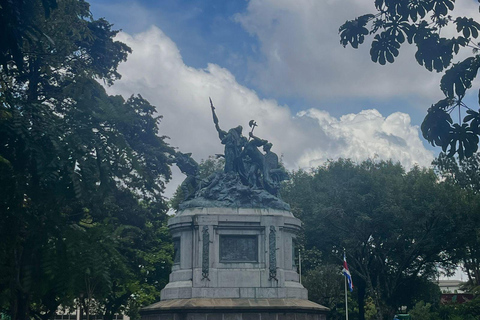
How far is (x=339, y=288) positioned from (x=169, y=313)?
21.2 metres

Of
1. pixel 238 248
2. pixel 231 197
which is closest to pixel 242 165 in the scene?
pixel 231 197

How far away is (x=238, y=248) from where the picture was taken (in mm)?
24359

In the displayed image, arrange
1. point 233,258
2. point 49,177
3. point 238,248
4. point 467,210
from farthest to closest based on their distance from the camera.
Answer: point 467,210
point 238,248
point 233,258
point 49,177

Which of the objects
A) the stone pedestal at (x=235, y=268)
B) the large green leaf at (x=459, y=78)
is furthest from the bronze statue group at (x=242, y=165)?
the large green leaf at (x=459, y=78)

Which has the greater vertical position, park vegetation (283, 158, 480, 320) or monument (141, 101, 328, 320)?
park vegetation (283, 158, 480, 320)

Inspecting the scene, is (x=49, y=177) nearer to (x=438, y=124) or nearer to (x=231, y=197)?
(x=438, y=124)

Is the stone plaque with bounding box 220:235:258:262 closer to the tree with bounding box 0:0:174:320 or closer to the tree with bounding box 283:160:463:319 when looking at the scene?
the tree with bounding box 0:0:174:320

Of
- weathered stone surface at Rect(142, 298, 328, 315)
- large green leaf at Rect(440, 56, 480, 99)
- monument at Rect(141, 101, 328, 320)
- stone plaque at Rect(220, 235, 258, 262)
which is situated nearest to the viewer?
large green leaf at Rect(440, 56, 480, 99)

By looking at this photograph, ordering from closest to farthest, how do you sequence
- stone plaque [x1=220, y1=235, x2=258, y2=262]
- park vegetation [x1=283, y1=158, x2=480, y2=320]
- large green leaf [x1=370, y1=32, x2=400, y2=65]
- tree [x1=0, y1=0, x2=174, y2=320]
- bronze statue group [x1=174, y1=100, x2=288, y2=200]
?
1. large green leaf [x1=370, y1=32, x2=400, y2=65]
2. tree [x1=0, y1=0, x2=174, y2=320]
3. stone plaque [x1=220, y1=235, x2=258, y2=262]
4. bronze statue group [x1=174, y1=100, x2=288, y2=200]
5. park vegetation [x1=283, y1=158, x2=480, y2=320]

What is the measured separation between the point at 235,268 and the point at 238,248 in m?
0.86

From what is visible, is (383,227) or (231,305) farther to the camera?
(383,227)

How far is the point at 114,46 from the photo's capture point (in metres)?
35.9

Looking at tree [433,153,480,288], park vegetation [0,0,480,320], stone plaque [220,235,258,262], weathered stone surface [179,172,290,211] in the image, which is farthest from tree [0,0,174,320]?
tree [433,153,480,288]

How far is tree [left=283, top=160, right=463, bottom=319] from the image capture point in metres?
42.8
